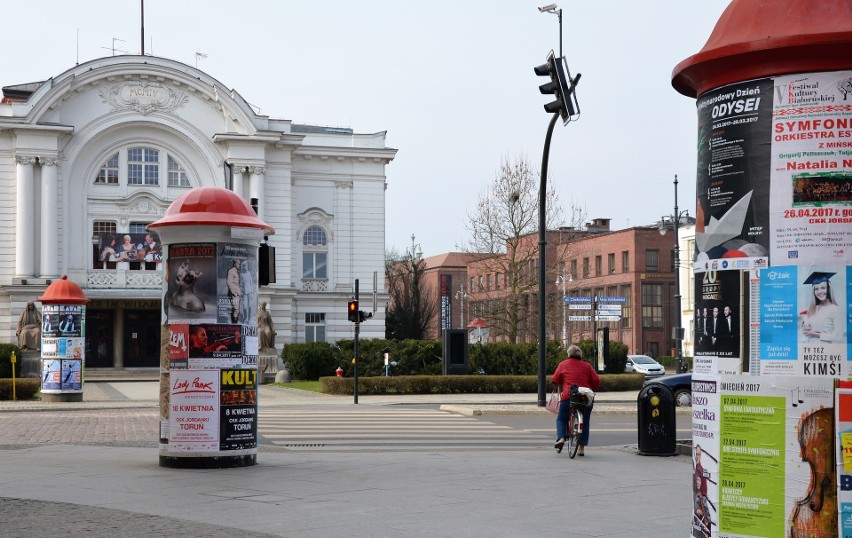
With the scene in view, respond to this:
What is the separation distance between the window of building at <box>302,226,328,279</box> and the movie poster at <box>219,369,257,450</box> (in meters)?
48.4

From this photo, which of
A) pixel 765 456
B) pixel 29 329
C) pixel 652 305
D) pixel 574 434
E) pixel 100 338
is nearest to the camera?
pixel 765 456

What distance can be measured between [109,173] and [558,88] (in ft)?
128

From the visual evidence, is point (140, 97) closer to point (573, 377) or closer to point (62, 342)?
point (62, 342)

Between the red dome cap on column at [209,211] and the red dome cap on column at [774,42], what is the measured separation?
9232 mm

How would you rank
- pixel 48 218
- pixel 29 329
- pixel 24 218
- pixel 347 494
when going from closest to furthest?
pixel 347 494
pixel 29 329
pixel 24 218
pixel 48 218

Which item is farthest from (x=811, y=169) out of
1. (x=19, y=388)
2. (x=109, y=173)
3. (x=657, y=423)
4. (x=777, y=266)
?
(x=109, y=173)

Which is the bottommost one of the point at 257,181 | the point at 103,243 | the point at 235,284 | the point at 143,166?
the point at 235,284

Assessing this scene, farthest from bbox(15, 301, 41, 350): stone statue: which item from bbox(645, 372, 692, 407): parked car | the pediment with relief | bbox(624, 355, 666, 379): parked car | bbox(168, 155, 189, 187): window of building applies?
bbox(624, 355, 666, 379): parked car

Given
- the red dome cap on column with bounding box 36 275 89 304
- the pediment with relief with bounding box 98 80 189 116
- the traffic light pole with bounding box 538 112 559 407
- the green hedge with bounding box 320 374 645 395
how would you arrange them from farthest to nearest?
the pediment with relief with bounding box 98 80 189 116, the green hedge with bounding box 320 374 645 395, the red dome cap on column with bounding box 36 275 89 304, the traffic light pole with bounding box 538 112 559 407

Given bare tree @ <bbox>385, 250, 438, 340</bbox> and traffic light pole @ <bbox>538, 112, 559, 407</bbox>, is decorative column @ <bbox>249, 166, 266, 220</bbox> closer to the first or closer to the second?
bare tree @ <bbox>385, 250, 438, 340</bbox>

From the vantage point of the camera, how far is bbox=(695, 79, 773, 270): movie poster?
18.9ft

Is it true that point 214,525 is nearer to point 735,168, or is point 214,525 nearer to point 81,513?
point 81,513

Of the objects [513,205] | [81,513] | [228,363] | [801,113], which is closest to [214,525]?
[81,513]

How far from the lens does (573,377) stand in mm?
Result: 16469
